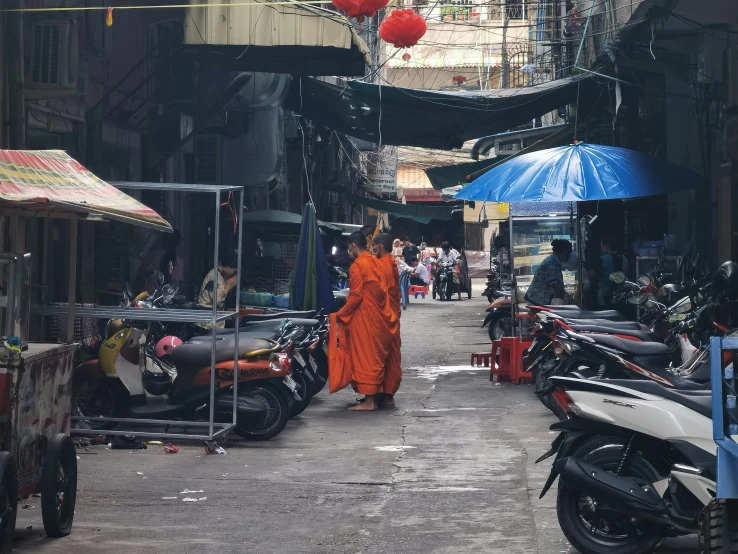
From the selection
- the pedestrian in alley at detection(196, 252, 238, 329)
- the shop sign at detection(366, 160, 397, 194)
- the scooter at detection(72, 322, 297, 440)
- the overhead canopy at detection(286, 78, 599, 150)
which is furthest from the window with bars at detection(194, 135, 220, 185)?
the shop sign at detection(366, 160, 397, 194)

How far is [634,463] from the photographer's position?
5.57 m

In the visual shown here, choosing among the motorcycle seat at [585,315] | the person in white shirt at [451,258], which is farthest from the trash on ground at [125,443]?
the person in white shirt at [451,258]

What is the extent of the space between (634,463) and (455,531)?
109 centimetres

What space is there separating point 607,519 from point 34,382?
2.92 meters

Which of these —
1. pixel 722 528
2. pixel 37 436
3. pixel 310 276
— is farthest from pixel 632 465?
pixel 310 276

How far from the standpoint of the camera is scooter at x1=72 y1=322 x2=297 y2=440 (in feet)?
29.2

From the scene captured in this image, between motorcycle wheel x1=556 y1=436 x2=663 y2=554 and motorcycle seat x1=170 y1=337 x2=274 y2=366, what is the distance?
3.86 meters

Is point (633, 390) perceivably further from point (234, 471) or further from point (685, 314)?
point (685, 314)

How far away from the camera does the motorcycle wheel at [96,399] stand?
29.6 feet

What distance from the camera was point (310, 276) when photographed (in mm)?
11688

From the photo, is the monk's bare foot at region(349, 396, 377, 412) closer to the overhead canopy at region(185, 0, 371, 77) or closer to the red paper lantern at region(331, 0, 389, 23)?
the red paper lantern at region(331, 0, 389, 23)

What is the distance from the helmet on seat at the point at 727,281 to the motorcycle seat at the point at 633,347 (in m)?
0.86

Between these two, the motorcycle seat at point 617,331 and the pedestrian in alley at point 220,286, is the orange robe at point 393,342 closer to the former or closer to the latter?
the pedestrian in alley at point 220,286

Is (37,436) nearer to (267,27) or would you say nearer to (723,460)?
(723,460)
